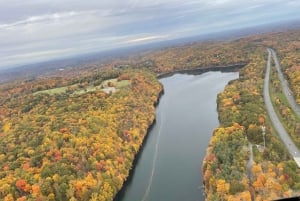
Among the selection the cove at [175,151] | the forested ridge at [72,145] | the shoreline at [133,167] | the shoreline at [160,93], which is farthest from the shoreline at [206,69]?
the shoreline at [133,167]

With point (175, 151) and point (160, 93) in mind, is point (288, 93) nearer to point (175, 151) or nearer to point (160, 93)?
point (175, 151)

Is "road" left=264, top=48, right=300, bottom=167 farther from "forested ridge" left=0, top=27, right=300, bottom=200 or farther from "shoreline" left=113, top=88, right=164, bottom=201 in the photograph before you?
"shoreline" left=113, top=88, right=164, bottom=201

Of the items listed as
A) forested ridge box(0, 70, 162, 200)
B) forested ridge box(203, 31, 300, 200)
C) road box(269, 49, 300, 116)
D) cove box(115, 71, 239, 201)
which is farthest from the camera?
road box(269, 49, 300, 116)

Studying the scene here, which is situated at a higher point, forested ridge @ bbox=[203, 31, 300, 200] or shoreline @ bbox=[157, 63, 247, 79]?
forested ridge @ bbox=[203, 31, 300, 200]

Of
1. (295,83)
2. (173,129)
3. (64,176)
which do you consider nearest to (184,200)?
(64,176)

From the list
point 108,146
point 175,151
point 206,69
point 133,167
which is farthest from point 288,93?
point 206,69

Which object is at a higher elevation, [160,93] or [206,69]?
[160,93]

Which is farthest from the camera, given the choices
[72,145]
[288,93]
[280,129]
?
[288,93]

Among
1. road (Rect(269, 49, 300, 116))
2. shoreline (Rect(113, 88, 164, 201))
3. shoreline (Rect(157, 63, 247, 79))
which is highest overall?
road (Rect(269, 49, 300, 116))

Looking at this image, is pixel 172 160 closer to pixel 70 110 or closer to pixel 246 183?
pixel 246 183

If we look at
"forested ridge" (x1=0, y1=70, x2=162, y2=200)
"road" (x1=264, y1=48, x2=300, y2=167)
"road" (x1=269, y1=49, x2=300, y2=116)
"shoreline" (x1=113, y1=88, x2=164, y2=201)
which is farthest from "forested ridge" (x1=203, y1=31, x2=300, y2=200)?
"forested ridge" (x1=0, y1=70, x2=162, y2=200)
